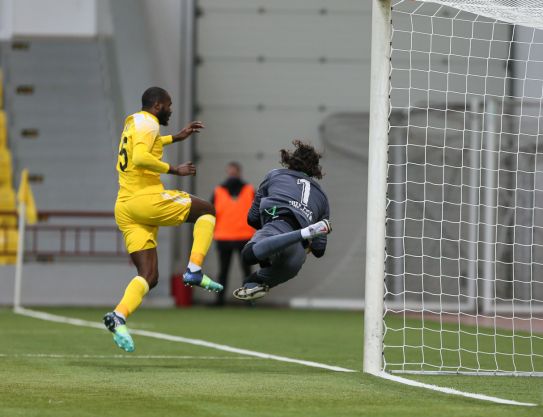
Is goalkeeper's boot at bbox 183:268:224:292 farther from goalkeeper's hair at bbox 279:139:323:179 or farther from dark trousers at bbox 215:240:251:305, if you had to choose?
dark trousers at bbox 215:240:251:305

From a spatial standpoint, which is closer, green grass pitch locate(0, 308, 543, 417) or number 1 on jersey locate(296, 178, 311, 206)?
green grass pitch locate(0, 308, 543, 417)

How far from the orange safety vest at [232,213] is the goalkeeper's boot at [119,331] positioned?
12.5 metres

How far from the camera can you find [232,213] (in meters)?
22.3

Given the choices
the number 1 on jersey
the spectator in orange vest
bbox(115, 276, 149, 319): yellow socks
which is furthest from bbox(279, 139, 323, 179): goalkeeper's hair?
the spectator in orange vest

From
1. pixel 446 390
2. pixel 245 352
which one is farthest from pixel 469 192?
pixel 446 390

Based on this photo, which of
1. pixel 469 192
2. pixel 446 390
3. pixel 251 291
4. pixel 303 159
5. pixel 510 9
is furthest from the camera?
pixel 469 192

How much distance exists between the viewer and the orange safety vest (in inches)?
880

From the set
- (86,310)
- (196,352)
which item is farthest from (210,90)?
(196,352)

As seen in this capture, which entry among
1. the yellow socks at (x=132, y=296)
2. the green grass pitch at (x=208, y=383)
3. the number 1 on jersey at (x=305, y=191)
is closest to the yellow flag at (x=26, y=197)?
the green grass pitch at (x=208, y=383)

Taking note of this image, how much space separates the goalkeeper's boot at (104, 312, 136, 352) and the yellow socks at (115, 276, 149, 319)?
183 millimetres

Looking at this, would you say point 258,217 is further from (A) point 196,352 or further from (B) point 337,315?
(B) point 337,315

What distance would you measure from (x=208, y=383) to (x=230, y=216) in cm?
1367

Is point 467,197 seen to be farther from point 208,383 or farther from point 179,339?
point 208,383

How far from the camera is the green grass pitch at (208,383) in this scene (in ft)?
23.9
